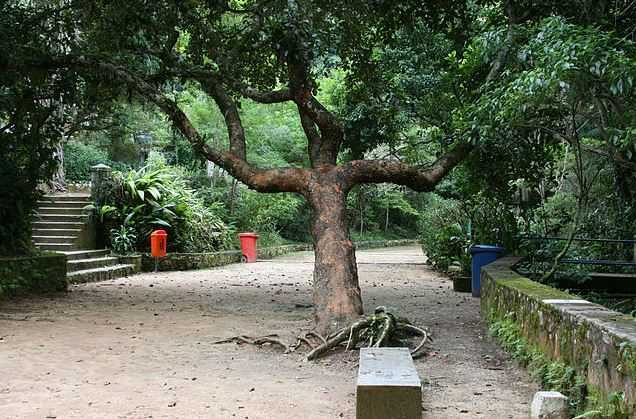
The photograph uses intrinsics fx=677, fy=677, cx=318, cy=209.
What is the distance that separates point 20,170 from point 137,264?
5172 millimetres

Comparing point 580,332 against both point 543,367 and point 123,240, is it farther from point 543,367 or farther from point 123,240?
point 123,240

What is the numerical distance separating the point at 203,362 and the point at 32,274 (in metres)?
6.82

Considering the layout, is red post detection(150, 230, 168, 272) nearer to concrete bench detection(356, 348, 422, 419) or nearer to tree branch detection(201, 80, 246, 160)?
tree branch detection(201, 80, 246, 160)

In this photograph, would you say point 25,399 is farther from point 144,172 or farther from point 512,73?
point 144,172

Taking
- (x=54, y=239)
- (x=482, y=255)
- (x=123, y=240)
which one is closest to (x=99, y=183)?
(x=123, y=240)

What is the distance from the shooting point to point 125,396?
18.9 ft

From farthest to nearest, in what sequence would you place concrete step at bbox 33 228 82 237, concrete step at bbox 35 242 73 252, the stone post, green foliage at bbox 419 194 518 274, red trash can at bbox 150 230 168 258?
the stone post → red trash can at bbox 150 230 168 258 → concrete step at bbox 33 228 82 237 → concrete step at bbox 35 242 73 252 → green foliage at bbox 419 194 518 274

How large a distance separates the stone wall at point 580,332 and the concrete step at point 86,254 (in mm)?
11630

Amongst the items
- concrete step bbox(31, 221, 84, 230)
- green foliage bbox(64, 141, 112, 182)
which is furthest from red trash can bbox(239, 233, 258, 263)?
green foliage bbox(64, 141, 112, 182)

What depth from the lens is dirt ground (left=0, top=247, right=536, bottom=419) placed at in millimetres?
5461

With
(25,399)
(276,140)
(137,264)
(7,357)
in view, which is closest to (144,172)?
(137,264)

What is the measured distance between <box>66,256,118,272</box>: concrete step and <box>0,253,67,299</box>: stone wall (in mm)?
1617

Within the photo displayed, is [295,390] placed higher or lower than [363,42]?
lower

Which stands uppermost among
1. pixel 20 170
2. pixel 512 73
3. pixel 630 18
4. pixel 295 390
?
pixel 630 18
